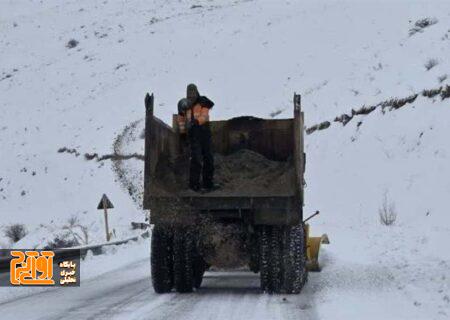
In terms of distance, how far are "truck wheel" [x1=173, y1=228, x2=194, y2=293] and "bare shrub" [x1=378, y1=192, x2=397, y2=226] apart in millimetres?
9704

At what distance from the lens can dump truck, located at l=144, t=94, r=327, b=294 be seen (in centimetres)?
930

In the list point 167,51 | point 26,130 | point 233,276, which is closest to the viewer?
point 233,276

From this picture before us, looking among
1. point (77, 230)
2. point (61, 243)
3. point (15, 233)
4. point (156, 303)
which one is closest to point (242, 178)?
point (156, 303)

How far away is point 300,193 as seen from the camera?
929 centimetres

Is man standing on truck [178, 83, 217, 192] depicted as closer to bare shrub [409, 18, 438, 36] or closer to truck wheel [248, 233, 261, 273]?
truck wheel [248, 233, 261, 273]

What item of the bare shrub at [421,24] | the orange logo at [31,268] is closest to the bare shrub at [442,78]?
the bare shrub at [421,24]

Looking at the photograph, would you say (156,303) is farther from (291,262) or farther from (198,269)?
(291,262)

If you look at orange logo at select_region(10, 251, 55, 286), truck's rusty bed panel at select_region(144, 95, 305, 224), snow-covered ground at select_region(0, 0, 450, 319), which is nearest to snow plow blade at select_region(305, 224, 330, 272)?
snow-covered ground at select_region(0, 0, 450, 319)

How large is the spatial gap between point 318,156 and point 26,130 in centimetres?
2584

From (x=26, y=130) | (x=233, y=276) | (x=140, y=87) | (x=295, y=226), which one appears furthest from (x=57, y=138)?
(x=295, y=226)

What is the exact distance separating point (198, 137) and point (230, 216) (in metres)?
1.18

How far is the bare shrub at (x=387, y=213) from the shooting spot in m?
18.3

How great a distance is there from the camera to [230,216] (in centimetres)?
942

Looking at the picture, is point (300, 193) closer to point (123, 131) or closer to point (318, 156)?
point (318, 156)
